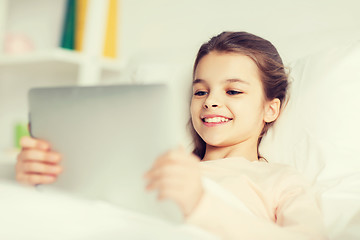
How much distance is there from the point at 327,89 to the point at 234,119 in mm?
204

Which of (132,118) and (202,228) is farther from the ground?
(132,118)

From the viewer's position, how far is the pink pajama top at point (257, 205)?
1.64ft

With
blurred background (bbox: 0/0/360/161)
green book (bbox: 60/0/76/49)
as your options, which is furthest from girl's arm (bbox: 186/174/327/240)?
green book (bbox: 60/0/76/49)

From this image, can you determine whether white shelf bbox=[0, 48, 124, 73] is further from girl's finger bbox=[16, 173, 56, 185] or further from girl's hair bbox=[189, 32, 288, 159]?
girl's finger bbox=[16, 173, 56, 185]

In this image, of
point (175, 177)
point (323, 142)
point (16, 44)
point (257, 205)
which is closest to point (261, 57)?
point (323, 142)

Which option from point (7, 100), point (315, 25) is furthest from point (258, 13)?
point (7, 100)

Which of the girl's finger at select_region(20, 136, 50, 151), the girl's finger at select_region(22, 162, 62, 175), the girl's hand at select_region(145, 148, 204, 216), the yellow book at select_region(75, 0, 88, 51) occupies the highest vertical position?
the yellow book at select_region(75, 0, 88, 51)

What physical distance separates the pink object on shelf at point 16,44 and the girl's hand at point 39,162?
1.12 metres

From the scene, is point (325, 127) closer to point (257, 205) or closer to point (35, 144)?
point (257, 205)

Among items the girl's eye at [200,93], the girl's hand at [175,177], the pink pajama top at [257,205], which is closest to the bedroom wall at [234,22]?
the girl's eye at [200,93]

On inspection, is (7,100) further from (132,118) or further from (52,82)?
(132,118)

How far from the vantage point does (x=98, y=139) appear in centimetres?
51

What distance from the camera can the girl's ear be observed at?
0.89 metres

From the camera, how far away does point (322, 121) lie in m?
0.83
